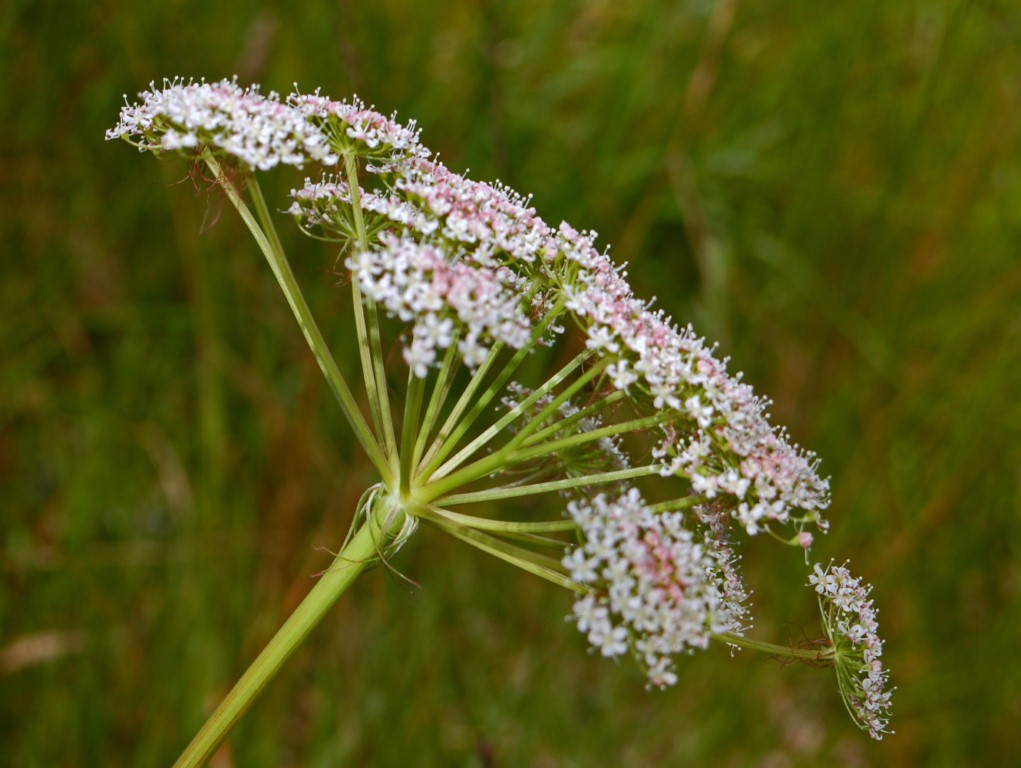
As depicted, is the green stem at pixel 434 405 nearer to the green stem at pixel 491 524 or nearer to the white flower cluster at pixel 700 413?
the green stem at pixel 491 524

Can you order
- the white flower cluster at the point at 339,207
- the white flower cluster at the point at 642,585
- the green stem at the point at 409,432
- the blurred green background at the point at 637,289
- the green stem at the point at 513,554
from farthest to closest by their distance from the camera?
the blurred green background at the point at 637,289 < the white flower cluster at the point at 339,207 < the green stem at the point at 409,432 < the green stem at the point at 513,554 < the white flower cluster at the point at 642,585

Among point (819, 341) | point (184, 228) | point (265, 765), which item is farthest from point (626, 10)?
point (265, 765)

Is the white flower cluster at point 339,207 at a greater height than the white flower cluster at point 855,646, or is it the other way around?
the white flower cluster at point 339,207

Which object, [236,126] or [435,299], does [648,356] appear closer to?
[435,299]

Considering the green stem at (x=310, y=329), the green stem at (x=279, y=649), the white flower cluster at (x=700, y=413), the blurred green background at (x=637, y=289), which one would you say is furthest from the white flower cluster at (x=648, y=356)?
the blurred green background at (x=637, y=289)

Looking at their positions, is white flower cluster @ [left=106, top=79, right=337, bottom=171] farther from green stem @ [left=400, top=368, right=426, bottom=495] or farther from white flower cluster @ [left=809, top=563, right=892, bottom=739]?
white flower cluster @ [left=809, top=563, right=892, bottom=739]

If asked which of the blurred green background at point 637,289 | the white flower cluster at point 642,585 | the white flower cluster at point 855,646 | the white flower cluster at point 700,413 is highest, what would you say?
the blurred green background at point 637,289
